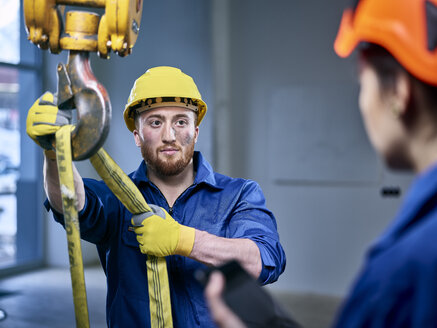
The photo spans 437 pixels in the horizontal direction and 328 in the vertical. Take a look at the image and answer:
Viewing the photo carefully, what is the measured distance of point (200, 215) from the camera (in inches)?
65.1

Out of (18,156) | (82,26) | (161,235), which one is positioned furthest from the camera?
(18,156)

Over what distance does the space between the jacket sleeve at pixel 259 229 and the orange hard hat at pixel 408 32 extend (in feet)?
3.00

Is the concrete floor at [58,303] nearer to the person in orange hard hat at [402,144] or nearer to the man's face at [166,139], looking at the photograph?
the man's face at [166,139]

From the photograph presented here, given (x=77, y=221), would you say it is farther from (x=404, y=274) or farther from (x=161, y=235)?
(x=404, y=274)

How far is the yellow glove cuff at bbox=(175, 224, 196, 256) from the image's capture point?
142 cm

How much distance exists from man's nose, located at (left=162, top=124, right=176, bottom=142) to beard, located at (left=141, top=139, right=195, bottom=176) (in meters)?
0.03

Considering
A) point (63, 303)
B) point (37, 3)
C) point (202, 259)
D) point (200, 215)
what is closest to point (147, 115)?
point (200, 215)

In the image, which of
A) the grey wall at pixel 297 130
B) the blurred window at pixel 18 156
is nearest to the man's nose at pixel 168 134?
the grey wall at pixel 297 130

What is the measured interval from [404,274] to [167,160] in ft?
3.70

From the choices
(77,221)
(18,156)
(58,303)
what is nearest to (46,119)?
(77,221)

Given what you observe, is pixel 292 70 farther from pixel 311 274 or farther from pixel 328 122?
pixel 311 274

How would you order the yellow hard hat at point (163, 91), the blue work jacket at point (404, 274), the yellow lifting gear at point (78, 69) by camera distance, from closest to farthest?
the blue work jacket at point (404, 274) < the yellow lifting gear at point (78, 69) < the yellow hard hat at point (163, 91)

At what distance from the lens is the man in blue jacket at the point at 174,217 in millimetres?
1459

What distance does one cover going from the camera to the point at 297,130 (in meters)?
4.79
